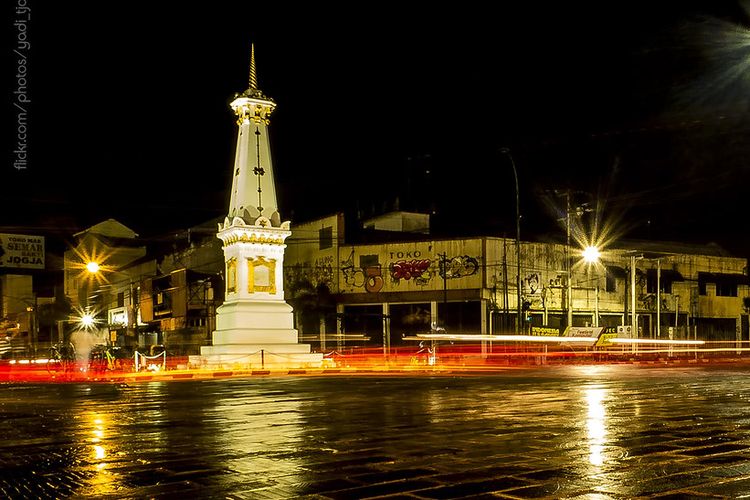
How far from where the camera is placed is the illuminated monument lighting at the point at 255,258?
3378cm

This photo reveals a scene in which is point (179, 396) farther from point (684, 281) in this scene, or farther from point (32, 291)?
point (32, 291)

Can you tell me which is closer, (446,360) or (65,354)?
(65,354)

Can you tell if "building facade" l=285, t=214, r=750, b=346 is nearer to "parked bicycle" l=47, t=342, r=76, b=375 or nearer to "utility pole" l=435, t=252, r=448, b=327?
"utility pole" l=435, t=252, r=448, b=327

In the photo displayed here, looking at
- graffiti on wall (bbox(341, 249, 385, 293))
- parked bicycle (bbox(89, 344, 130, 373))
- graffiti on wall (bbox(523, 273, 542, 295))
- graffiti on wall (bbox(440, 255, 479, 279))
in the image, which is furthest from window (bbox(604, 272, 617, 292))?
parked bicycle (bbox(89, 344, 130, 373))

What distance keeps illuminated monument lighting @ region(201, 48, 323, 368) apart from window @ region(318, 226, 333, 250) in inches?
840

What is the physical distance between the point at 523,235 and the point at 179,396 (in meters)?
43.8

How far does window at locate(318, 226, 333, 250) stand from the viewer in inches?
2240

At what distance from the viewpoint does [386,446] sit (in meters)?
9.37

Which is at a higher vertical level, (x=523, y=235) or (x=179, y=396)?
(x=523, y=235)

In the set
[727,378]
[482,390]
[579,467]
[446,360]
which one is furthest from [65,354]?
[579,467]

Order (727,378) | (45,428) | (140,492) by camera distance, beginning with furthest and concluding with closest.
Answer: (727,378)
(45,428)
(140,492)

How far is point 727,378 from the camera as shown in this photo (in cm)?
2289

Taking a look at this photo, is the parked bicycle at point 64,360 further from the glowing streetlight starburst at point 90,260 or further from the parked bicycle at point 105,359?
the glowing streetlight starburst at point 90,260

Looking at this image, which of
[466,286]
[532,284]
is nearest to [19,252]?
[466,286]
